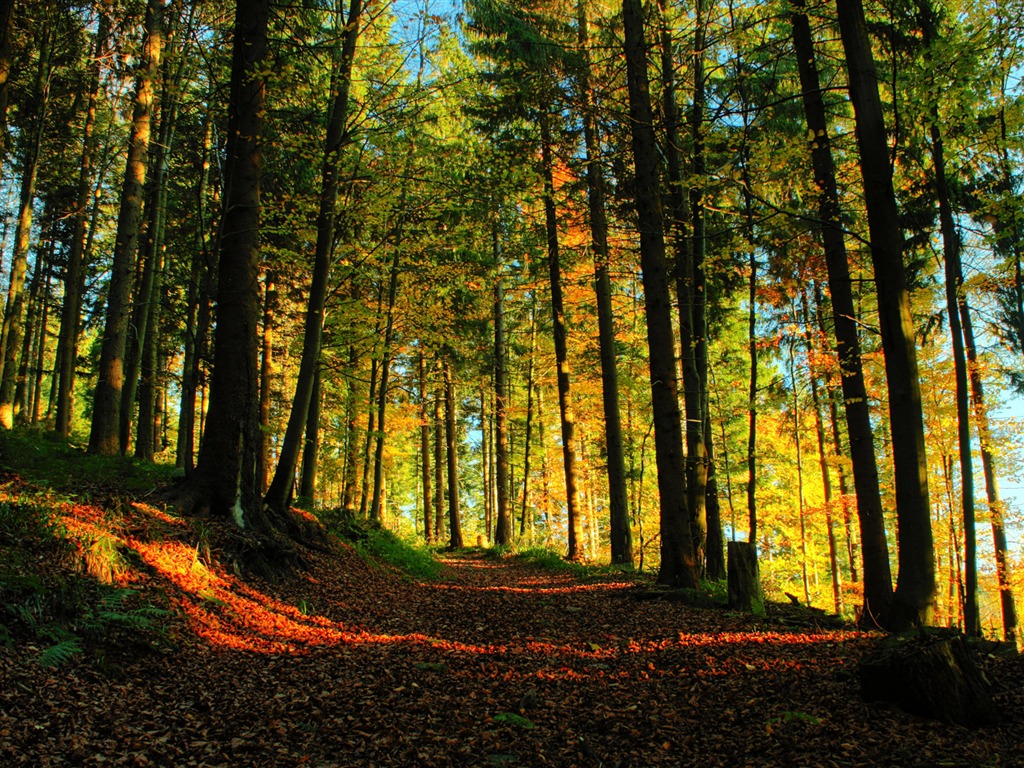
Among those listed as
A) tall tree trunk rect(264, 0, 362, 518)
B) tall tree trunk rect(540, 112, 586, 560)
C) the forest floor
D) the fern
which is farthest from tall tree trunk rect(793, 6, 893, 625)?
the fern

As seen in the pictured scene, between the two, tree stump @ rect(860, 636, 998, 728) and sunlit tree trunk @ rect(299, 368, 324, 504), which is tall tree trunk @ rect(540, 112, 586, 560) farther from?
tree stump @ rect(860, 636, 998, 728)

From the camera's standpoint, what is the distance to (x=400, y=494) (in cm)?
5128

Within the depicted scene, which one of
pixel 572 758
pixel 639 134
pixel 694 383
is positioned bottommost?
pixel 572 758

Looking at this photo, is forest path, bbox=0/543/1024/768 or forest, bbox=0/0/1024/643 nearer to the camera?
forest path, bbox=0/543/1024/768

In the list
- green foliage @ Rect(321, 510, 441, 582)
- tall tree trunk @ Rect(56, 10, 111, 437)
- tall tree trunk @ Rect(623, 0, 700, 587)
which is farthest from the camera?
tall tree trunk @ Rect(56, 10, 111, 437)

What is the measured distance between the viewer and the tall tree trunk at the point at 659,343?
8625 mm

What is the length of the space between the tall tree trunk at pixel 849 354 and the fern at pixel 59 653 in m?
8.27

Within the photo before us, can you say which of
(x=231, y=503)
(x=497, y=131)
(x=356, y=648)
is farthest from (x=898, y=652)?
(x=497, y=131)

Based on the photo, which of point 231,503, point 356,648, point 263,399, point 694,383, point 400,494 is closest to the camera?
point 356,648

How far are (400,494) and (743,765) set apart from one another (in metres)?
49.8

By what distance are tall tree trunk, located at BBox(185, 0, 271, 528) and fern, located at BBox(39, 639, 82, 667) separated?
3806mm

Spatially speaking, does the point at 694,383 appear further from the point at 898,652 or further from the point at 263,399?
the point at 263,399

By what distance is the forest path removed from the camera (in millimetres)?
3332

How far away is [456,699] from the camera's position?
449 centimetres
